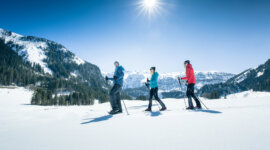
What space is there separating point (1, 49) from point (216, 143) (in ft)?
815

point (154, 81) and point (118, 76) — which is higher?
point (118, 76)

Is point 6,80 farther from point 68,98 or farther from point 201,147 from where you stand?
point 201,147

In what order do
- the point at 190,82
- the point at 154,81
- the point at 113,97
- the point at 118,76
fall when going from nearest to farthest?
the point at 113,97 → the point at 118,76 → the point at 190,82 → the point at 154,81

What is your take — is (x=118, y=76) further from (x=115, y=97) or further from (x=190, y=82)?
(x=190, y=82)

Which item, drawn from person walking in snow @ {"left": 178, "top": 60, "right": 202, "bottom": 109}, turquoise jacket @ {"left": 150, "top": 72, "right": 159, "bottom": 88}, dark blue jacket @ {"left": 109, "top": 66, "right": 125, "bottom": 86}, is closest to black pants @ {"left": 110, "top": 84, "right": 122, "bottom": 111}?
dark blue jacket @ {"left": 109, "top": 66, "right": 125, "bottom": 86}

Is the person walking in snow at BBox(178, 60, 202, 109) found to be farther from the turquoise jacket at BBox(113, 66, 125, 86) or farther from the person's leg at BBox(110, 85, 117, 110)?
the person's leg at BBox(110, 85, 117, 110)

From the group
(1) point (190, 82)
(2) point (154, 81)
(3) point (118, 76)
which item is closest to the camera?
(3) point (118, 76)

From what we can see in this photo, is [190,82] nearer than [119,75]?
No

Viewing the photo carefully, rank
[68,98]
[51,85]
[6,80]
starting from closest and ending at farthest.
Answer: [68,98] → [6,80] → [51,85]

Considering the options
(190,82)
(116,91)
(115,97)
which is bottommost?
(115,97)

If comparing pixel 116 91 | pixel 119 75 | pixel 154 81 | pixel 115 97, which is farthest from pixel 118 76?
pixel 154 81

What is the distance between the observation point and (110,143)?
2490 millimetres

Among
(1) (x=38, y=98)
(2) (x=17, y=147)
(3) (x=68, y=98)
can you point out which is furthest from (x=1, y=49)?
(2) (x=17, y=147)

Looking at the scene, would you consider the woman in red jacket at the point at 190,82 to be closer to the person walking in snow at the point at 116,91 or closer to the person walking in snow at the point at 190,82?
the person walking in snow at the point at 190,82
